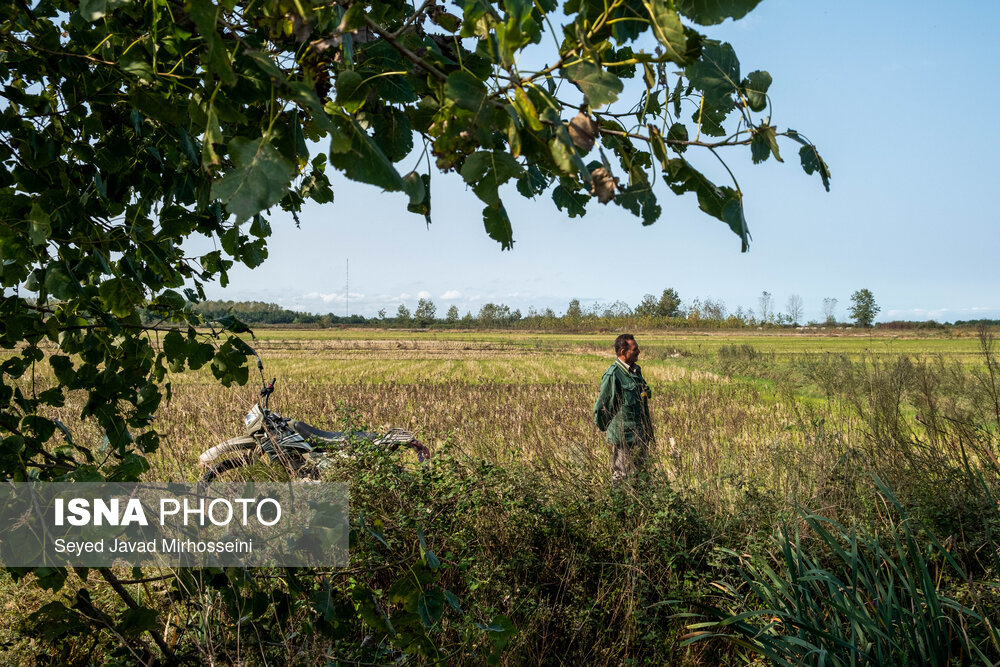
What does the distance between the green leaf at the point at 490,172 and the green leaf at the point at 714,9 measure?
279mm

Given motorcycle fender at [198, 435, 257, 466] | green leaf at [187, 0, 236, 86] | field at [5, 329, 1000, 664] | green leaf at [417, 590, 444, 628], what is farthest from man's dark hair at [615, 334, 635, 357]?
green leaf at [187, 0, 236, 86]

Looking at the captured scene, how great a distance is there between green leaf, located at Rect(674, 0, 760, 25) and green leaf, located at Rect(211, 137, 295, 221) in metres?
0.52

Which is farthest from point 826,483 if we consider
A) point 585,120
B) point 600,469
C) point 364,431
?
point 585,120

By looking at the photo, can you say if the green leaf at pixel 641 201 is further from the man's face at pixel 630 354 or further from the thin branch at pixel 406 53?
the man's face at pixel 630 354

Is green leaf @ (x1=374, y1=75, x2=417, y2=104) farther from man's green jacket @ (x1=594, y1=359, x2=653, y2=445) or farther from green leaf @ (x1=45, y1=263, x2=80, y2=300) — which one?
man's green jacket @ (x1=594, y1=359, x2=653, y2=445)

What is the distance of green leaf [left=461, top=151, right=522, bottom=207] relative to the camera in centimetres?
77

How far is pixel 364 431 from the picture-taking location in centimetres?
412

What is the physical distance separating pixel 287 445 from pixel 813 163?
472 centimetres

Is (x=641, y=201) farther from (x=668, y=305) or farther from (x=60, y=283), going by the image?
(x=668, y=305)

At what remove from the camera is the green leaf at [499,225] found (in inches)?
33.0

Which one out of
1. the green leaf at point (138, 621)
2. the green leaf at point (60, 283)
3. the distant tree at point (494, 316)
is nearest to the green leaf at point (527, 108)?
the green leaf at point (60, 283)

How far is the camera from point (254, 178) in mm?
703

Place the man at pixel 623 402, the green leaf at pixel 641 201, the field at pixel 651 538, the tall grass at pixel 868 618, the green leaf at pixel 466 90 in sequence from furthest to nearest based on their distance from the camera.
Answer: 1. the man at pixel 623 402
2. the field at pixel 651 538
3. the tall grass at pixel 868 618
4. the green leaf at pixel 641 201
5. the green leaf at pixel 466 90

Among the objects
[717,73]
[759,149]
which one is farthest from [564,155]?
[759,149]
